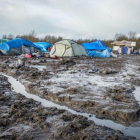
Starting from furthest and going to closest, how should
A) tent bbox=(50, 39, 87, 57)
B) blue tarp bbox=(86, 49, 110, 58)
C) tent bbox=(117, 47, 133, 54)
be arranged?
tent bbox=(117, 47, 133, 54), blue tarp bbox=(86, 49, 110, 58), tent bbox=(50, 39, 87, 57)

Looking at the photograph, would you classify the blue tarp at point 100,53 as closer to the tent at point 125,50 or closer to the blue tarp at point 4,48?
the blue tarp at point 4,48

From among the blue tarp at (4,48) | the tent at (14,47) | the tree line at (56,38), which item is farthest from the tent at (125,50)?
the blue tarp at (4,48)

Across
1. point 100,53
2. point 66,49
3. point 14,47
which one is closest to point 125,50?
point 100,53

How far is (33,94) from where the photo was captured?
4492mm

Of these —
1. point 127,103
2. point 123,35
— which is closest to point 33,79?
point 127,103

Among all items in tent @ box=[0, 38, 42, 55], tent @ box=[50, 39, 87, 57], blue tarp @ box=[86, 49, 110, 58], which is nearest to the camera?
tent @ box=[0, 38, 42, 55]

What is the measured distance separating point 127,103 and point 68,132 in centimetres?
187

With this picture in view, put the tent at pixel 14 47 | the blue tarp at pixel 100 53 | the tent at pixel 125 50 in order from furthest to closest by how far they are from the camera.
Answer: the tent at pixel 125 50, the blue tarp at pixel 100 53, the tent at pixel 14 47

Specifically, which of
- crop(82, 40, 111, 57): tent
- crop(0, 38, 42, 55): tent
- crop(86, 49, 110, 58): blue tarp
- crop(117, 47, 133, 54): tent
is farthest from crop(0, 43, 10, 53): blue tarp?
crop(117, 47, 133, 54): tent

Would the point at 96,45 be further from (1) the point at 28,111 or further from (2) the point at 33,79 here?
(1) the point at 28,111

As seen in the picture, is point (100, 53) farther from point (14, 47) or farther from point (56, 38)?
point (56, 38)

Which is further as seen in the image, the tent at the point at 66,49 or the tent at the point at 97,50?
the tent at the point at 97,50

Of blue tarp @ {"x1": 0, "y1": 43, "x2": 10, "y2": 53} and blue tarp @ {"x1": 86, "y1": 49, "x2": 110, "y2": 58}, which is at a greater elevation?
blue tarp @ {"x1": 0, "y1": 43, "x2": 10, "y2": 53}

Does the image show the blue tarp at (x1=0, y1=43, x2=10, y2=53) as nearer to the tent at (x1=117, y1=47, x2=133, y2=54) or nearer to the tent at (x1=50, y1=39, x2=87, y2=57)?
the tent at (x1=50, y1=39, x2=87, y2=57)
